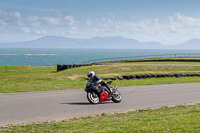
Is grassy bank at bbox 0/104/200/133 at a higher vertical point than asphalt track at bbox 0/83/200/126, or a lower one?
higher

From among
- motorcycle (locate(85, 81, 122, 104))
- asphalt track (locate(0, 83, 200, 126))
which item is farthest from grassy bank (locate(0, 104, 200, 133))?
motorcycle (locate(85, 81, 122, 104))

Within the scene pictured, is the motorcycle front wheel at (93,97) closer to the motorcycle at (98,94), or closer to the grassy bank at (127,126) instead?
the motorcycle at (98,94)

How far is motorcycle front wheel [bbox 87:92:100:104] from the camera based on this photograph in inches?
541

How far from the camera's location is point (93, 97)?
45.5 ft

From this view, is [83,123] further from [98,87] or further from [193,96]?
[193,96]

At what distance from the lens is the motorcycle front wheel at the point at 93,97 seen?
45.1 ft

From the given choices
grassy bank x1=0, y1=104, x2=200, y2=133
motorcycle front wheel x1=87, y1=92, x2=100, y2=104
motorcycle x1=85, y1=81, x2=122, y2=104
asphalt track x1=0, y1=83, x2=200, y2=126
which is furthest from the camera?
motorcycle front wheel x1=87, y1=92, x2=100, y2=104

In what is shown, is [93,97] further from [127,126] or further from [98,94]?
[127,126]

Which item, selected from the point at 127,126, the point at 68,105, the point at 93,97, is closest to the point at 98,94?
the point at 93,97

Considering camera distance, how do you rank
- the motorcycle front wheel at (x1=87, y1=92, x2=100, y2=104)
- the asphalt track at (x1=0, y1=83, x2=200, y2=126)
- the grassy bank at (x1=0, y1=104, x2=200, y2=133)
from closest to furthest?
the grassy bank at (x1=0, y1=104, x2=200, y2=133)
the asphalt track at (x1=0, y1=83, x2=200, y2=126)
the motorcycle front wheel at (x1=87, y1=92, x2=100, y2=104)

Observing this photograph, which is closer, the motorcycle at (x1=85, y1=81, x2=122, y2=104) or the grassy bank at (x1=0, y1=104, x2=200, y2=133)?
the grassy bank at (x1=0, y1=104, x2=200, y2=133)

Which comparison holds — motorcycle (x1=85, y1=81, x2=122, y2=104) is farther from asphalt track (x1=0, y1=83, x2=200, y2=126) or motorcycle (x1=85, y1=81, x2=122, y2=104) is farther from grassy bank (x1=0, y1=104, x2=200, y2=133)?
grassy bank (x1=0, y1=104, x2=200, y2=133)

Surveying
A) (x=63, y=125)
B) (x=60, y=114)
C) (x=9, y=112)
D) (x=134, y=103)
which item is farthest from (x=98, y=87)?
(x=63, y=125)

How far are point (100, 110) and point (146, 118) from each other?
310 cm
